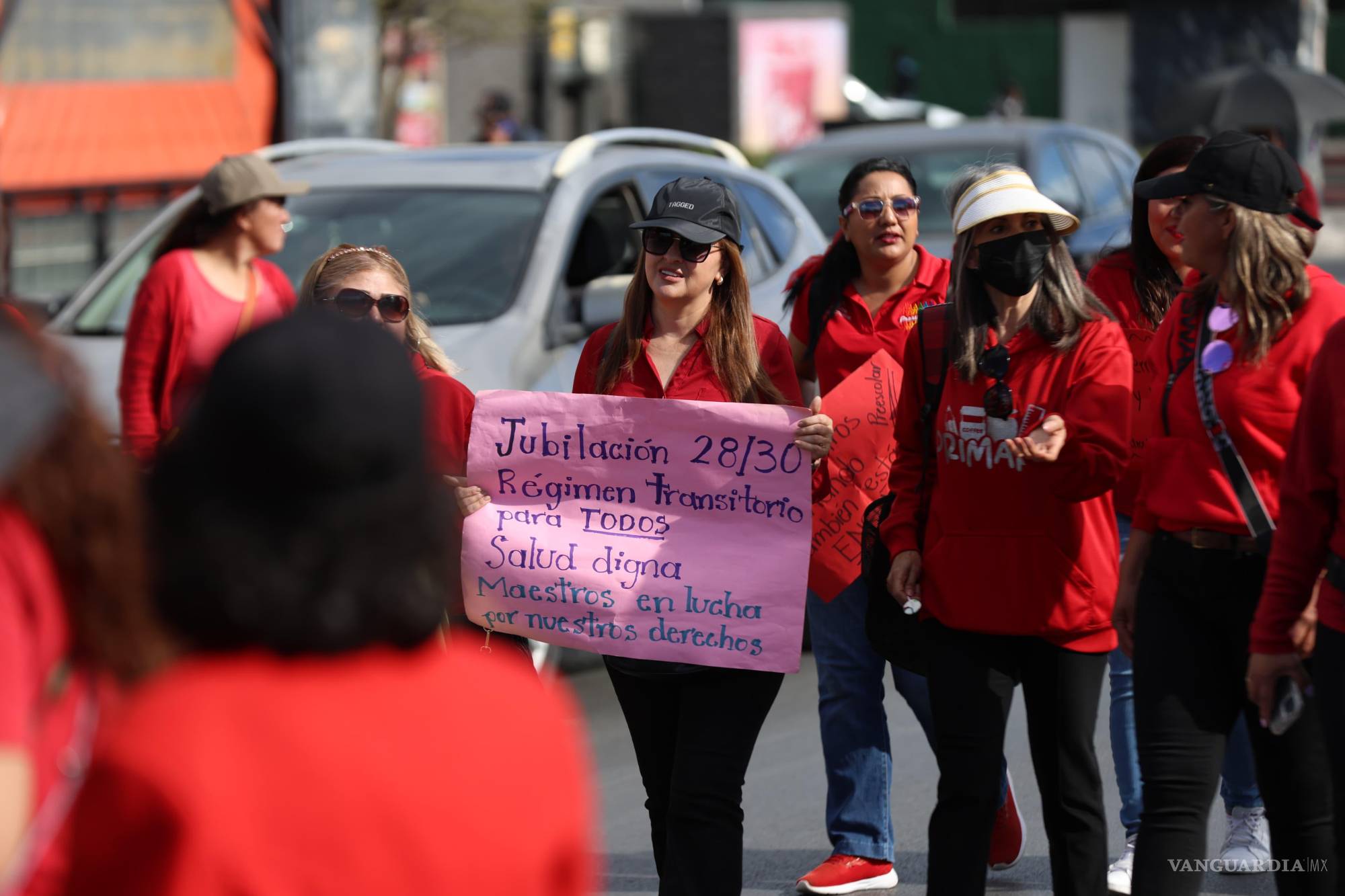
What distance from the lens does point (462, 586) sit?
178 inches

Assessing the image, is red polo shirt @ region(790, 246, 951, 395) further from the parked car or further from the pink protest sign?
the parked car

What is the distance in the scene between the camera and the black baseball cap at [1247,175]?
3641mm

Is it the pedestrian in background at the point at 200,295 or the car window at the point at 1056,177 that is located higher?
the car window at the point at 1056,177

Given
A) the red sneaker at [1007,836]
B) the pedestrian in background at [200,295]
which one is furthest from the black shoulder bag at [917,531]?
Answer: the pedestrian in background at [200,295]

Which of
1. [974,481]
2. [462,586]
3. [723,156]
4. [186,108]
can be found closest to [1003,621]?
[974,481]

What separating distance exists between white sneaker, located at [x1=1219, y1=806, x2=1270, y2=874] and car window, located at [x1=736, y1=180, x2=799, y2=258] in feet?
13.3

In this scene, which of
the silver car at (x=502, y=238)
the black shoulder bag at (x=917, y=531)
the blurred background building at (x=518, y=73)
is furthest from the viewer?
the blurred background building at (x=518, y=73)

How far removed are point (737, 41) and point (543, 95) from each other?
183 inches

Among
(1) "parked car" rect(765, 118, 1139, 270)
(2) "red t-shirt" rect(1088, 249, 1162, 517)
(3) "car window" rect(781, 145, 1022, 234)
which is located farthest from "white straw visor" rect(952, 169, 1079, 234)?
(3) "car window" rect(781, 145, 1022, 234)

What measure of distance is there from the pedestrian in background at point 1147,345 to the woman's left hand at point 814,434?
1053 millimetres

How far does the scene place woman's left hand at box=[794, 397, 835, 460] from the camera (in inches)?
166

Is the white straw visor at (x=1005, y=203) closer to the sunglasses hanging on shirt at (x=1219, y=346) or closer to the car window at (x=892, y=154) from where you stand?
the sunglasses hanging on shirt at (x=1219, y=346)

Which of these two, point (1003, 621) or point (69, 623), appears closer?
point (69, 623)

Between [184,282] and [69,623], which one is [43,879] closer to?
[69,623]
